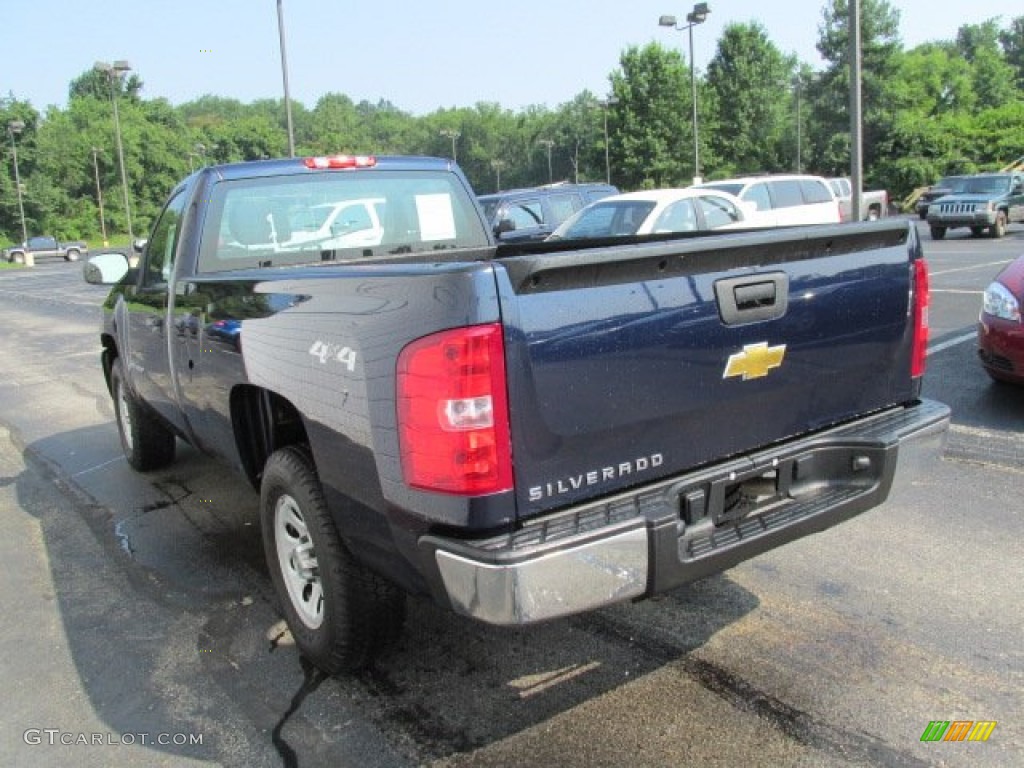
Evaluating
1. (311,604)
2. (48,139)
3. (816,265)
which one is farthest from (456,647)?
(48,139)

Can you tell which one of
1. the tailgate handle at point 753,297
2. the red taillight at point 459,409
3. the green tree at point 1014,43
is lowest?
the red taillight at point 459,409

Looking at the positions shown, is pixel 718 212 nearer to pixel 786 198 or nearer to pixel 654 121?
pixel 786 198

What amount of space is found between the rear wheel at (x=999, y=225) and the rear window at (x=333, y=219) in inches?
888

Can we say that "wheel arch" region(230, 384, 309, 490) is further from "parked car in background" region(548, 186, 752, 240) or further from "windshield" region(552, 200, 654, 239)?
"windshield" region(552, 200, 654, 239)

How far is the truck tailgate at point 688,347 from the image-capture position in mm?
2318

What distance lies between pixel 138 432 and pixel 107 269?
1092 mm

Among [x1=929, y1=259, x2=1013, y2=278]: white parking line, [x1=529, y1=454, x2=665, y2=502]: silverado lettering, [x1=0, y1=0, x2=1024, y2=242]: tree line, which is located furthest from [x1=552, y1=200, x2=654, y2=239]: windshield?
[x1=0, y1=0, x2=1024, y2=242]: tree line

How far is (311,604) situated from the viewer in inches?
128

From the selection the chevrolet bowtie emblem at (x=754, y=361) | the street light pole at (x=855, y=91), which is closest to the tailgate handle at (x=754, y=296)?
the chevrolet bowtie emblem at (x=754, y=361)

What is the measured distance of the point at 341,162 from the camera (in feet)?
15.1

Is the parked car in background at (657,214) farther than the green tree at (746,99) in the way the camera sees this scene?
No

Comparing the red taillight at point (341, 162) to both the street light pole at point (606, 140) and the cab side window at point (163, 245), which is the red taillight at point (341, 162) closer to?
the cab side window at point (163, 245)

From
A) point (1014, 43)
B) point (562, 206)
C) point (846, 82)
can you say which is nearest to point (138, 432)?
point (562, 206)

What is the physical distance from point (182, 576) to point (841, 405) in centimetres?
308
